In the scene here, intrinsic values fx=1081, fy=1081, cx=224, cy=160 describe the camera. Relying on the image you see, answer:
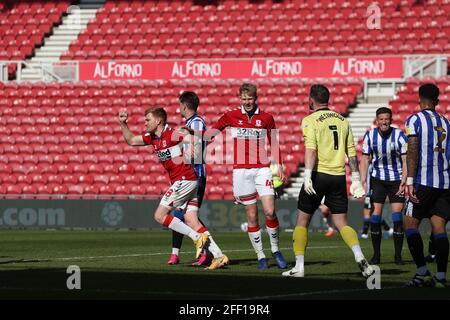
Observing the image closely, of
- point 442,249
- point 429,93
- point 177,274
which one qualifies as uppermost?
point 429,93

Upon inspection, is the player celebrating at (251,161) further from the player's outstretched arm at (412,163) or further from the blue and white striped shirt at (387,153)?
the player's outstretched arm at (412,163)

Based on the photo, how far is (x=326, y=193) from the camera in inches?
518

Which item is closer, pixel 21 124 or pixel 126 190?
pixel 126 190

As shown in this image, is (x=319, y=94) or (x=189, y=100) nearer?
(x=319, y=94)

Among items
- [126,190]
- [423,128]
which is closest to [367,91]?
[126,190]

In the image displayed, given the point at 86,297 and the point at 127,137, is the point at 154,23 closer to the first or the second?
the point at 127,137

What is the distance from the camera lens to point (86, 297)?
10.6m

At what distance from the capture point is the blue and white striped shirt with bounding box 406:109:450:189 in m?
12.2

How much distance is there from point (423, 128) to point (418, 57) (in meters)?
20.9

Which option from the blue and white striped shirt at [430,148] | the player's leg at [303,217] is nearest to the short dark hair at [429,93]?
the blue and white striped shirt at [430,148]

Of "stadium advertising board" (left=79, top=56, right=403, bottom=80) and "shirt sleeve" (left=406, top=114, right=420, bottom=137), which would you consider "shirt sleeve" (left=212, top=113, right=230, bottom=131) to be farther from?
"stadium advertising board" (left=79, top=56, right=403, bottom=80)

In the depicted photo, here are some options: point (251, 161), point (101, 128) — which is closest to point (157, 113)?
point (251, 161)

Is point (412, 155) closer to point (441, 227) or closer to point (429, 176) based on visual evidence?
point (429, 176)

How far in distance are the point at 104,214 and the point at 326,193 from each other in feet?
54.2
